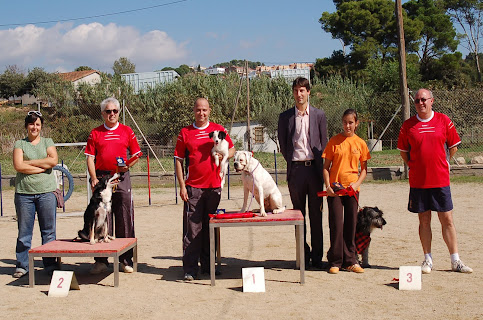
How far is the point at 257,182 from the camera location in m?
5.81

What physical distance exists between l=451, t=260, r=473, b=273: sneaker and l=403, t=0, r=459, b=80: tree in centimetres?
3802

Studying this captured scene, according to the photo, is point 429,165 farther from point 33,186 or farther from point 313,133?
point 33,186

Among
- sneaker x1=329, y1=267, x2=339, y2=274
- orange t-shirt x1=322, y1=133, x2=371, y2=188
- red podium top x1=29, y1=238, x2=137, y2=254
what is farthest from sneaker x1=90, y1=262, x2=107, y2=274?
orange t-shirt x1=322, y1=133, x2=371, y2=188

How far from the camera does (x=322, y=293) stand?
Result: 17.3 feet

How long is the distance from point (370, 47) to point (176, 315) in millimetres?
39368

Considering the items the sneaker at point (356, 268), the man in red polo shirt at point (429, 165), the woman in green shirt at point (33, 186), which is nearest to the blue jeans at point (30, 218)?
the woman in green shirt at point (33, 186)

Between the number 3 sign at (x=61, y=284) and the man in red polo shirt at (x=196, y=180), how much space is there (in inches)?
48.5

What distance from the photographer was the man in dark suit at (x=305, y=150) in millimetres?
6062

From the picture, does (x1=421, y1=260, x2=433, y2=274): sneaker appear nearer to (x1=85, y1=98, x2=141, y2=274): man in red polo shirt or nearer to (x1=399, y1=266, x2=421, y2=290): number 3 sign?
(x1=399, y1=266, x2=421, y2=290): number 3 sign

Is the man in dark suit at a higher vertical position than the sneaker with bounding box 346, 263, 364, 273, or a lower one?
higher

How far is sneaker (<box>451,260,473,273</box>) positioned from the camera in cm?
578

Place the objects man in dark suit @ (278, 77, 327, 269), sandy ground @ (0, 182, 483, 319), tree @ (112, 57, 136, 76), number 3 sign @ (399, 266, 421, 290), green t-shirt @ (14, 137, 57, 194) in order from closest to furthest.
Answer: sandy ground @ (0, 182, 483, 319) < number 3 sign @ (399, 266, 421, 290) < man in dark suit @ (278, 77, 327, 269) < green t-shirt @ (14, 137, 57, 194) < tree @ (112, 57, 136, 76)

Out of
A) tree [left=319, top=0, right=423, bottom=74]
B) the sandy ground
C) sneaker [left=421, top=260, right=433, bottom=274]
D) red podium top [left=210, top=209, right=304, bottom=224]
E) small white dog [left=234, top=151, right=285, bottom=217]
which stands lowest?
the sandy ground

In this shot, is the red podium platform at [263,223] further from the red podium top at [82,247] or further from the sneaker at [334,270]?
the red podium top at [82,247]
